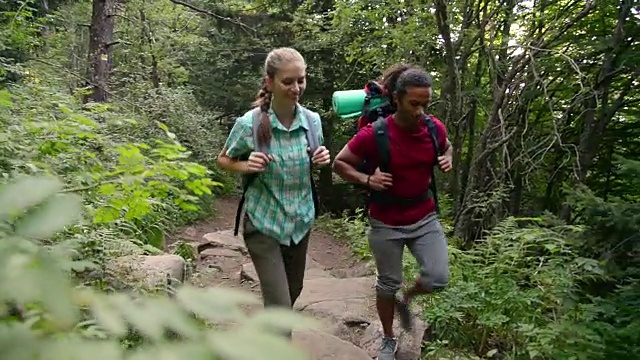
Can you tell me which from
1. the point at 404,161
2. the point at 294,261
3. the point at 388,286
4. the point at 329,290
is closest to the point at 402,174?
the point at 404,161

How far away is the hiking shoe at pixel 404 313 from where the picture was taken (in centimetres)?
453

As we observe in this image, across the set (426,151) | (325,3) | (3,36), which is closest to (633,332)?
(426,151)

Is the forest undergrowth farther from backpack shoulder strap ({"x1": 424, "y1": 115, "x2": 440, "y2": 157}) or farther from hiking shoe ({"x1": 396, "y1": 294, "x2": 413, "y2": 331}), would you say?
backpack shoulder strap ({"x1": 424, "y1": 115, "x2": 440, "y2": 157})

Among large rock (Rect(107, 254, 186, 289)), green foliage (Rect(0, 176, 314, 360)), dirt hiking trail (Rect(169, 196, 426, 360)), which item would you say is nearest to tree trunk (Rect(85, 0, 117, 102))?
dirt hiking trail (Rect(169, 196, 426, 360))

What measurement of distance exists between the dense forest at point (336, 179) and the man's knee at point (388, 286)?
0.72 m

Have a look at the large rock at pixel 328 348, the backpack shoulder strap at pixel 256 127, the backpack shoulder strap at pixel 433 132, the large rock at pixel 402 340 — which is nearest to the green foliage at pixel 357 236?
the large rock at pixel 402 340

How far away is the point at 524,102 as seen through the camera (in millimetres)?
8211

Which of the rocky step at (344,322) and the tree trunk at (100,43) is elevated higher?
the tree trunk at (100,43)

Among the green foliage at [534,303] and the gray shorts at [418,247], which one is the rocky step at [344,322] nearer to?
the green foliage at [534,303]

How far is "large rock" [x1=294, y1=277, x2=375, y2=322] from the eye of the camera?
231 inches

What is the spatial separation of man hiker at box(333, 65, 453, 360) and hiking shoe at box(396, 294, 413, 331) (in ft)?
1.26

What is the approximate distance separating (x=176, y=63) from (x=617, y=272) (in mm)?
18579

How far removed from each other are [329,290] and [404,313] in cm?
238

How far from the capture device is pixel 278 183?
11.7 feet
